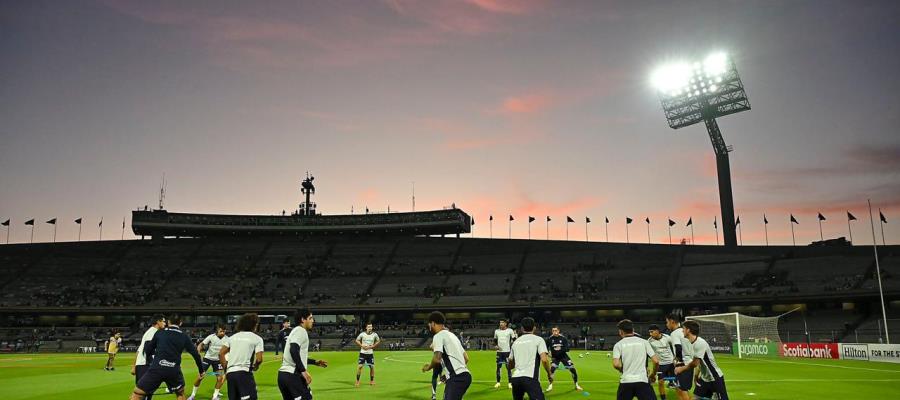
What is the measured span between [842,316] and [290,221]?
86272 mm

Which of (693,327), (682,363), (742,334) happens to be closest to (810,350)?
(742,334)

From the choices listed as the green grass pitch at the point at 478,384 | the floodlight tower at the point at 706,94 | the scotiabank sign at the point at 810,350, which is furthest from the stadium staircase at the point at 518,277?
the green grass pitch at the point at 478,384

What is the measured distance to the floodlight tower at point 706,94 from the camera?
7412cm

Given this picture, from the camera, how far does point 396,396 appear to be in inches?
815

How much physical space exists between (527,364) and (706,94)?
7278 centimetres

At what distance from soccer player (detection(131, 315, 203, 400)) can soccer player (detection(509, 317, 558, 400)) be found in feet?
23.5

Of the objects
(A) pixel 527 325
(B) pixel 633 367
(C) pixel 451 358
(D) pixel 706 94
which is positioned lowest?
(B) pixel 633 367

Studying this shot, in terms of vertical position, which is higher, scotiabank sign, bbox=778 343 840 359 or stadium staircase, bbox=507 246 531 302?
stadium staircase, bbox=507 246 531 302

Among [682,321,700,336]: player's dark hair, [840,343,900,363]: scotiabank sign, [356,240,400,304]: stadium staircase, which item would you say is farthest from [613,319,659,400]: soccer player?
[356,240,400,304]: stadium staircase

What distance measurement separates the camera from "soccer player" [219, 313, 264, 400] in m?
12.2

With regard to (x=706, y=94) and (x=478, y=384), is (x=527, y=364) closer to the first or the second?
(x=478, y=384)

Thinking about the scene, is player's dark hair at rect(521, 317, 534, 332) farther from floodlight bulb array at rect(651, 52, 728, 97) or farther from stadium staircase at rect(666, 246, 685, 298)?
stadium staircase at rect(666, 246, 685, 298)

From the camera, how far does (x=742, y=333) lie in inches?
2056

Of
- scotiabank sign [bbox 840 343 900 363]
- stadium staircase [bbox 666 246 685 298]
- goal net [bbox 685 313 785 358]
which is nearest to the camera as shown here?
scotiabank sign [bbox 840 343 900 363]
